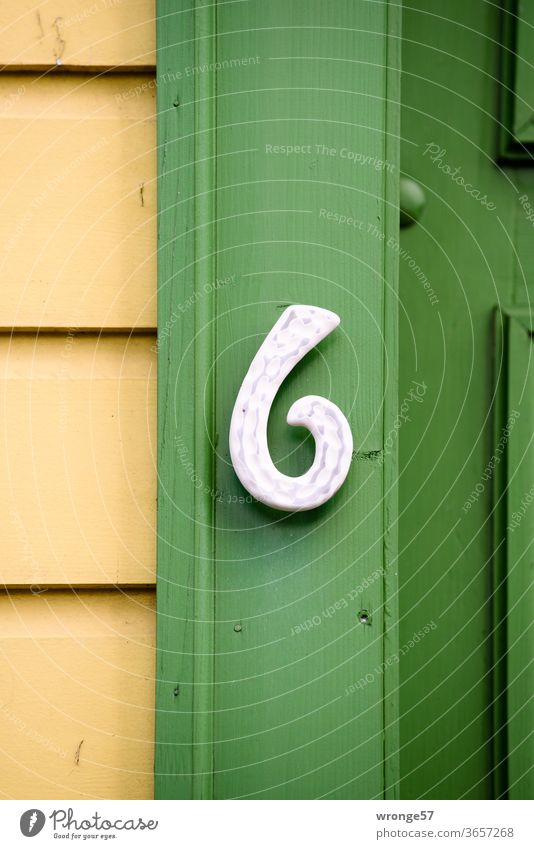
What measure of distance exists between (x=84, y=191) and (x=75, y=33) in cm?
15

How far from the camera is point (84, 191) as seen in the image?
65cm

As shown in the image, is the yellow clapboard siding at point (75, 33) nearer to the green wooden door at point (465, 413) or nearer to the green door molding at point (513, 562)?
the green wooden door at point (465, 413)

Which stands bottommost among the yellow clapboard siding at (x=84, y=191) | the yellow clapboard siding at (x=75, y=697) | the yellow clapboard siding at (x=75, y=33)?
the yellow clapboard siding at (x=75, y=697)

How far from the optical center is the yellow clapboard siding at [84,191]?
2.12 ft

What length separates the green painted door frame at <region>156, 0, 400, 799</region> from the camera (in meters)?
0.60

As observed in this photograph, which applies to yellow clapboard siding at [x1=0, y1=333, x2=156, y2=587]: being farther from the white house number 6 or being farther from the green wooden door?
the green wooden door

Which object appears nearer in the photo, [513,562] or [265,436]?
[265,436]

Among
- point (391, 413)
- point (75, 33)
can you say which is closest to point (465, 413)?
point (391, 413)

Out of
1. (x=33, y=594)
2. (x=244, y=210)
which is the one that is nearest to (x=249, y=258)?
(x=244, y=210)

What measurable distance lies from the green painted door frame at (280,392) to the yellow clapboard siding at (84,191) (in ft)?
0.16

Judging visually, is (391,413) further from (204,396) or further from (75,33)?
(75,33)

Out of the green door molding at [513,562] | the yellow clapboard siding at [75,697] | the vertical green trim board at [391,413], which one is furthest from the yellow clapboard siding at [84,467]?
the green door molding at [513,562]

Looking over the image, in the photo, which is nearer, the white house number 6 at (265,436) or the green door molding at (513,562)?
the white house number 6 at (265,436)
